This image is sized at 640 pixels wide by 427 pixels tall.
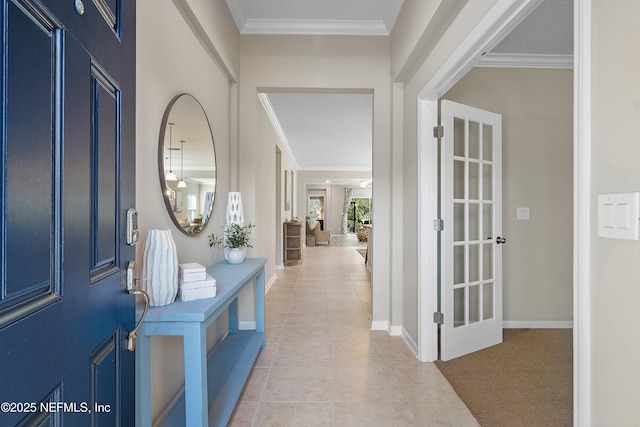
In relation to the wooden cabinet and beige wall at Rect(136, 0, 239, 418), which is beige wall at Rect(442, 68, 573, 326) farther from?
the wooden cabinet

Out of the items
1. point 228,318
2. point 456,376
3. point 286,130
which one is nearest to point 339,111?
point 286,130

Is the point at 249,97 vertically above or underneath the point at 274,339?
above

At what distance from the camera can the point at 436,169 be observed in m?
2.32

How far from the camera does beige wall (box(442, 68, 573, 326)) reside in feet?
9.61

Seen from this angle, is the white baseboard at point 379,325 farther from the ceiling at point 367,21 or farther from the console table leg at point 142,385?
the ceiling at point 367,21

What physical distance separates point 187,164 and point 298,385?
159 cm

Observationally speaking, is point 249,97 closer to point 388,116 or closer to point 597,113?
point 388,116

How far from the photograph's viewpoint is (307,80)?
9.32 ft

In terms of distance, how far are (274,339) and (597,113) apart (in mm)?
2609

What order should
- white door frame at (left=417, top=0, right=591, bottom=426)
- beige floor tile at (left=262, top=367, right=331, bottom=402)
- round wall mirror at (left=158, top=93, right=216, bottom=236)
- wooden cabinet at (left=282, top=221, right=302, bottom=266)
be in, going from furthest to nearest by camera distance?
1. wooden cabinet at (left=282, top=221, right=302, bottom=266)
2. beige floor tile at (left=262, top=367, right=331, bottom=402)
3. round wall mirror at (left=158, top=93, right=216, bottom=236)
4. white door frame at (left=417, top=0, right=591, bottom=426)

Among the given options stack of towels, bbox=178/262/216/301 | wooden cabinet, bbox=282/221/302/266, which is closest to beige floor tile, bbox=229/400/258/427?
stack of towels, bbox=178/262/216/301

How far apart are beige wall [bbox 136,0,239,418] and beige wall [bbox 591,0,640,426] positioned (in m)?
1.71

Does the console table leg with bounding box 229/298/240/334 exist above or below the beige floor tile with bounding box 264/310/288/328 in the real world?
above

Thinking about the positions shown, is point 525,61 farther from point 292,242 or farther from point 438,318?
point 292,242
